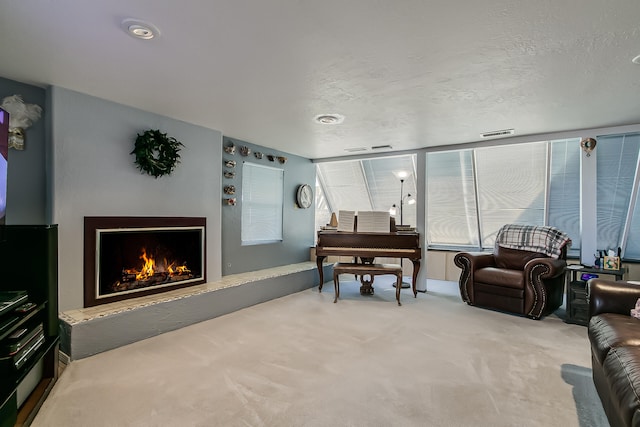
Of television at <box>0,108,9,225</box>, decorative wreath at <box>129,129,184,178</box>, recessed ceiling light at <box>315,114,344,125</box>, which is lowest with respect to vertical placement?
television at <box>0,108,9,225</box>

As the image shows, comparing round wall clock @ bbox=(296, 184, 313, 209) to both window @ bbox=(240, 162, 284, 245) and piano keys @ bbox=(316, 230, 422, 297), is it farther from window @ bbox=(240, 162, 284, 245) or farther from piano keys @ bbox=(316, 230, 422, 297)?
piano keys @ bbox=(316, 230, 422, 297)

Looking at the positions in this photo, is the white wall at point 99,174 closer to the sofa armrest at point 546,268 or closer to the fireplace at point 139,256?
the fireplace at point 139,256

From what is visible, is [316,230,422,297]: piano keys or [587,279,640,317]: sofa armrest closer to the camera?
[587,279,640,317]: sofa armrest

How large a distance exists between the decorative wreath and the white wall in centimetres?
9

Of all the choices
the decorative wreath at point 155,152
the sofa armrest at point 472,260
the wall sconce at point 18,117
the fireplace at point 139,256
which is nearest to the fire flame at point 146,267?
the fireplace at point 139,256

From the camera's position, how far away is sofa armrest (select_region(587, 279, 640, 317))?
2.21 meters

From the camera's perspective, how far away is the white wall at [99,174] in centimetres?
281

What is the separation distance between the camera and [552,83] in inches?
103

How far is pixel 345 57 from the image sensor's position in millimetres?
2205

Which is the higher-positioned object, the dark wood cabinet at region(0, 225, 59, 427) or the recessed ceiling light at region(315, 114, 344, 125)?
the recessed ceiling light at region(315, 114, 344, 125)

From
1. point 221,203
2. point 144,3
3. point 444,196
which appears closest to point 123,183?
point 221,203

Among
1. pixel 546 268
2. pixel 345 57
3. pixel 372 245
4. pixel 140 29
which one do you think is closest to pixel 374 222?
pixel 372 245

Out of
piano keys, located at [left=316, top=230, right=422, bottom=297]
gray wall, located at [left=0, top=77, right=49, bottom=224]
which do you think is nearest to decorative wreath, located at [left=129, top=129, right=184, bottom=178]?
gray wall, located at [left=0, top=77, right=49, bottom=224]

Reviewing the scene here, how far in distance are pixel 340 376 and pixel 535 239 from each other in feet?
11.1
